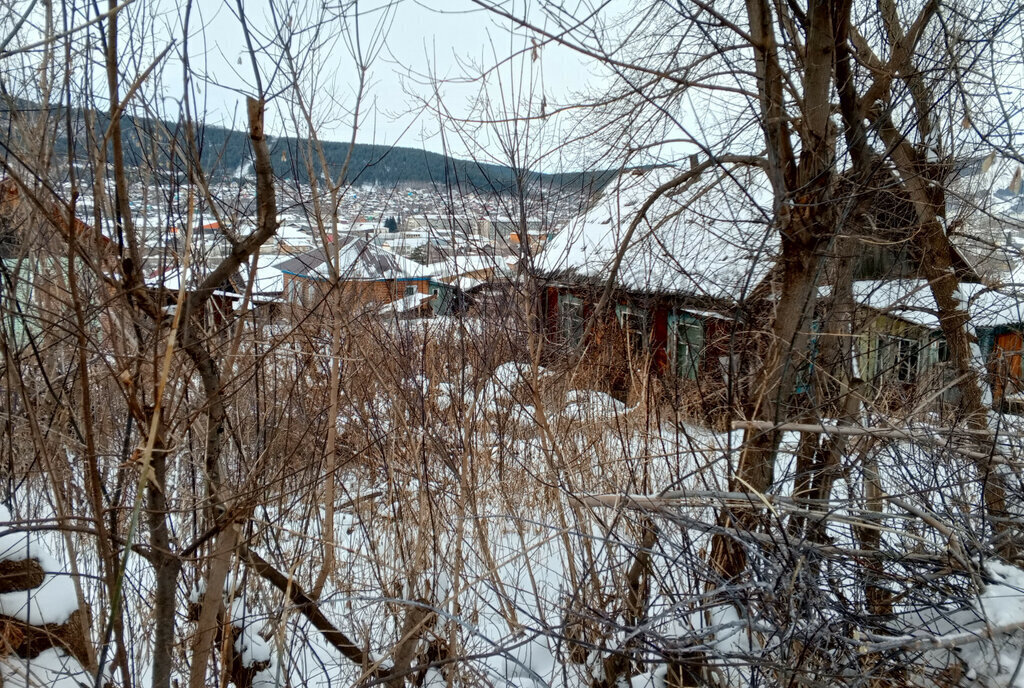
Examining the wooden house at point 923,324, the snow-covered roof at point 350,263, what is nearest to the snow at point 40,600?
the snow-covered roof at point 350,263

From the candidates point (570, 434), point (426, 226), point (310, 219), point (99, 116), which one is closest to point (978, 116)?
point (570, 434)

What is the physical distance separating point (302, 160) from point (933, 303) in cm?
598

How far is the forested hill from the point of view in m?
2.52

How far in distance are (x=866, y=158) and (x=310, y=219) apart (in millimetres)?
3124

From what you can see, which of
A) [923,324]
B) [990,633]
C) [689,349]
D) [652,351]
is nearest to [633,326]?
[923,324]

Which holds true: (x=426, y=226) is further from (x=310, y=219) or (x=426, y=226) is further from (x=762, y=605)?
(x=762, y=605)

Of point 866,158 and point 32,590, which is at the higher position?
point 866,158

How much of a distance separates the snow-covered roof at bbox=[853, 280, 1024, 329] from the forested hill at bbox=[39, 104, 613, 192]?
250cm

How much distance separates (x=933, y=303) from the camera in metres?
6.27

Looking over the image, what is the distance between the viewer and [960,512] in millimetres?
2484

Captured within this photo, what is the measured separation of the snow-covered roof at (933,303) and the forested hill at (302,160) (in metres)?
2.50

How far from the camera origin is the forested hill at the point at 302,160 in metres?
2.52

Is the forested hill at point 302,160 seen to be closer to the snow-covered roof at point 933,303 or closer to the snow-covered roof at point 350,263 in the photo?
the snow-covered roof at point 350,263

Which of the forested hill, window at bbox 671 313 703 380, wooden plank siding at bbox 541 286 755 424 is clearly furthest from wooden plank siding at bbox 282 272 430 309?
window at bbox 671 313 703 380
